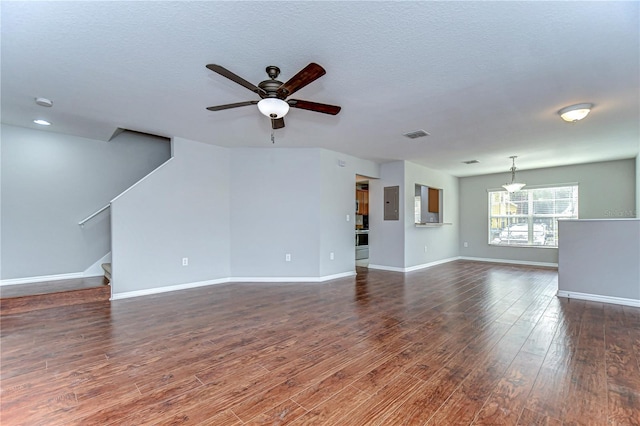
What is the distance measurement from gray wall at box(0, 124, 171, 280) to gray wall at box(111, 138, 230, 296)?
126 cm

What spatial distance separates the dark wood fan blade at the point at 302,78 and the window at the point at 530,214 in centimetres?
747

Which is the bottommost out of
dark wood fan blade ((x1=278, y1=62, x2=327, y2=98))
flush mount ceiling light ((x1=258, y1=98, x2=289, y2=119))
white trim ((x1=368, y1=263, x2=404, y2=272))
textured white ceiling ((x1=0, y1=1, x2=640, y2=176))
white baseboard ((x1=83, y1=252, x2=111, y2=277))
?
white trim ((x1=368, y1=263, x2=404, y2=272))

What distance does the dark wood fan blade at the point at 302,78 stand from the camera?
1.99 metres

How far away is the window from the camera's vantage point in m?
6.92

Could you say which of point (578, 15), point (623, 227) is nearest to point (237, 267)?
point (578, 15)

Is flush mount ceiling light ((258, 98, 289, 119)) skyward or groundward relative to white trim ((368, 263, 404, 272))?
skyward

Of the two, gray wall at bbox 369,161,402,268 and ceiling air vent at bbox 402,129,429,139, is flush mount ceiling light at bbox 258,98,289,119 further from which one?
gray wall at bbox 369,161,402,268

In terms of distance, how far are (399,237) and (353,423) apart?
16.7ft

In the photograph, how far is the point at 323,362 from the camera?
2.25 meters

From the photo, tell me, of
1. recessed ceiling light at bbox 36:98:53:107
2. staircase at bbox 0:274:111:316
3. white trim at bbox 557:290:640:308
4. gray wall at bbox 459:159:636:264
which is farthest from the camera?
gray wall at bbox 459:159:636:264

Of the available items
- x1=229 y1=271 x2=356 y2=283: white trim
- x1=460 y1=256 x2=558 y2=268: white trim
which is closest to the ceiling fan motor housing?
x1=229 y1=271 x2=356 y2=283: white trim

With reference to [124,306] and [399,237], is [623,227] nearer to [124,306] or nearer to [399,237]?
[399,237]

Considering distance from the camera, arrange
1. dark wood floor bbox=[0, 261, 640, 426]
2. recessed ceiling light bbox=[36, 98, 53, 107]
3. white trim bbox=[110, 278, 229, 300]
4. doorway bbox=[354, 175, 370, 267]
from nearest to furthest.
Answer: dark wood floor bbox=[0, 261, 640, 426] < recessed ceiling light bbox=[36, 98, 53, 107] < white trim bbox=[110, 278, 229, 300] < doorway bbox=[354, 175, 370, 267]

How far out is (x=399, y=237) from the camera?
20.9 ft
